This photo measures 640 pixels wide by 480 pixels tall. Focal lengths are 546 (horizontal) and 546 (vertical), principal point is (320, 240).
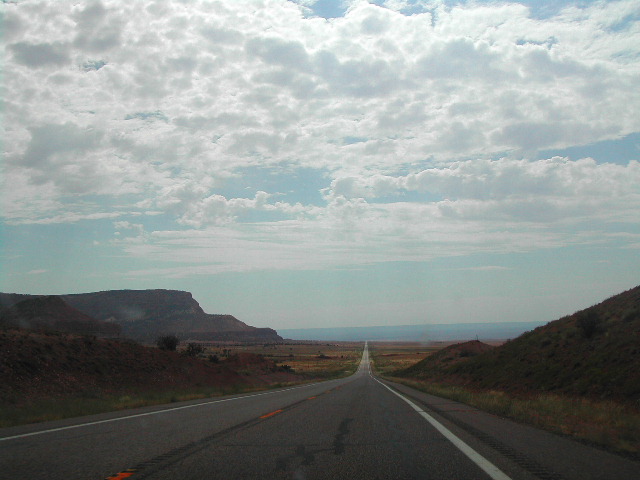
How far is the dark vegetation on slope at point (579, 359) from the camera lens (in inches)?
A: 843

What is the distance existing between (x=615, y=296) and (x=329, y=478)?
1347 inches

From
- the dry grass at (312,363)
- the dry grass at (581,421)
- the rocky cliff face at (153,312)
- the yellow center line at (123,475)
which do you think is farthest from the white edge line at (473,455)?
the rocky cliff face at (153,312)

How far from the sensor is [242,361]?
63.4 m

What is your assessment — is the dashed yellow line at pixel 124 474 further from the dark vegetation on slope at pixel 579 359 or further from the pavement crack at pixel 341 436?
the dark vegetation on slope at pixel 579 359

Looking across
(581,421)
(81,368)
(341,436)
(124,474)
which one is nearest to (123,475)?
(124,474)

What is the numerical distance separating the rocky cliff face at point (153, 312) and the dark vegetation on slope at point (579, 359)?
109473mm

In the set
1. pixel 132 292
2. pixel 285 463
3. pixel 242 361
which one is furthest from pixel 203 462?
pixel 132 292

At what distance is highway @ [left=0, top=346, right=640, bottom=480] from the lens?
6.98m

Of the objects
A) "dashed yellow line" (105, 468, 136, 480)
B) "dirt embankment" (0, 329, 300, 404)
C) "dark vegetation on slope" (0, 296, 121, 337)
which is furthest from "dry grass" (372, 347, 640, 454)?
"dark vegetation on slope" (0, 296, 121, 337)

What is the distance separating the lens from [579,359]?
86.8 feet

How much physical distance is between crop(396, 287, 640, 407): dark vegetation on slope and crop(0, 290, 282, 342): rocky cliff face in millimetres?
109473

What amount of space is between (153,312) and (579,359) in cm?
15665

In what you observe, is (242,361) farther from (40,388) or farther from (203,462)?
(203,462)

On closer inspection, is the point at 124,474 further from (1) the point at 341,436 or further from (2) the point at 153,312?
(2) the point at 153,312
